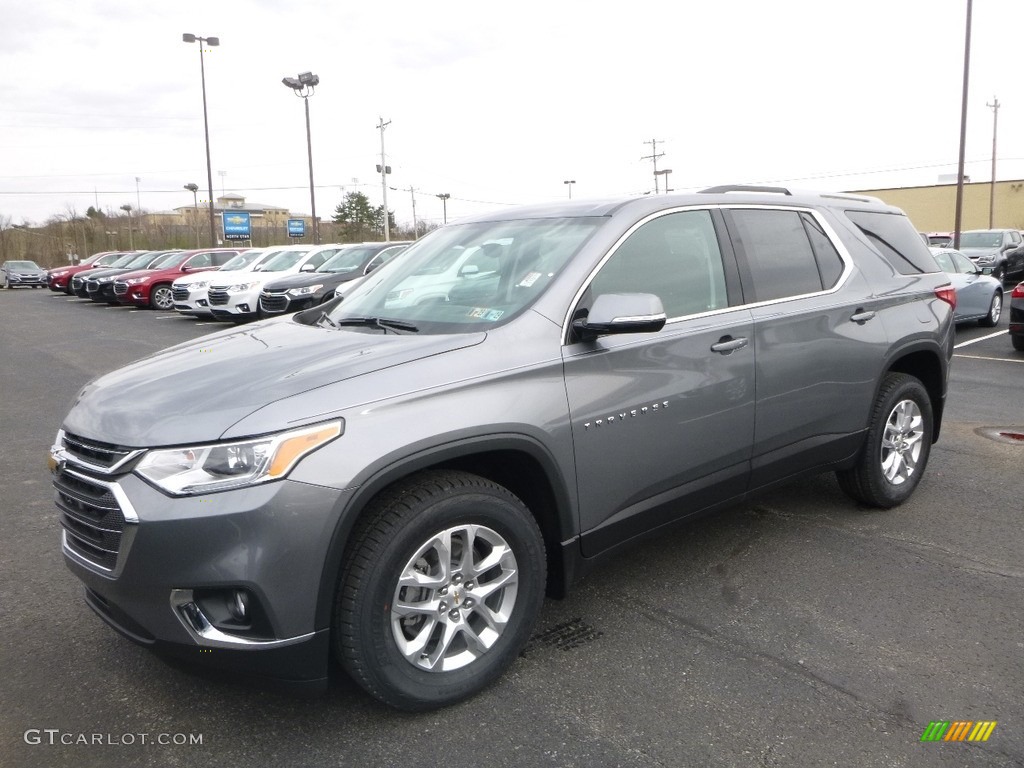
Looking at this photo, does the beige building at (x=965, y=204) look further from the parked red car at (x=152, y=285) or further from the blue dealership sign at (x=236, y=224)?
the parked red car at (x=152, y=285)

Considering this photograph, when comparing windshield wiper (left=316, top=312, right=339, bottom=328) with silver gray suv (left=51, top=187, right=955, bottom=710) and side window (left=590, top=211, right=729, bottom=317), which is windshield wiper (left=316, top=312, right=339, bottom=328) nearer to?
silver gray suv (left=51, top=187, right=955, bottom=710)

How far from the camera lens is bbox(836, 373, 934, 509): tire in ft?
14.9

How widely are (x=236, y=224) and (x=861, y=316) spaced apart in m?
46.2

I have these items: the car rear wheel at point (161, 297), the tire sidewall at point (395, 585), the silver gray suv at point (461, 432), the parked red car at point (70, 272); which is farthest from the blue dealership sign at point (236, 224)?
the tire sidewall at point (395, 585)

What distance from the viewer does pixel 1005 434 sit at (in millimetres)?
6520

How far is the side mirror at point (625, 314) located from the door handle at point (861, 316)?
5.69ft

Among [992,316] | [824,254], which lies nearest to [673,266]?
[824,254]

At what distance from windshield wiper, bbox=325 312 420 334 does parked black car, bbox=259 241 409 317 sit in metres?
11.1

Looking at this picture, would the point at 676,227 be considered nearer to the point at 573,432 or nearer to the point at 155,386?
the point at 573,432

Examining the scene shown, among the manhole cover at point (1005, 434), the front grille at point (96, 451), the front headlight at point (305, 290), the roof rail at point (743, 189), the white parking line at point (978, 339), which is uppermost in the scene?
the roof rail at point (743, 189)

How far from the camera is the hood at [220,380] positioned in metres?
2.55

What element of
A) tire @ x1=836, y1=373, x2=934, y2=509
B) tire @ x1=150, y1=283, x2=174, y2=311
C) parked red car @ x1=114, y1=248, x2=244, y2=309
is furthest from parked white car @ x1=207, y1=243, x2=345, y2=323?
tire @ x1=836, y1=373, x2=934, y2=509

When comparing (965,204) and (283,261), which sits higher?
(965,204)

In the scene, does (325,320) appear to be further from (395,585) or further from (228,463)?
(395,585)
